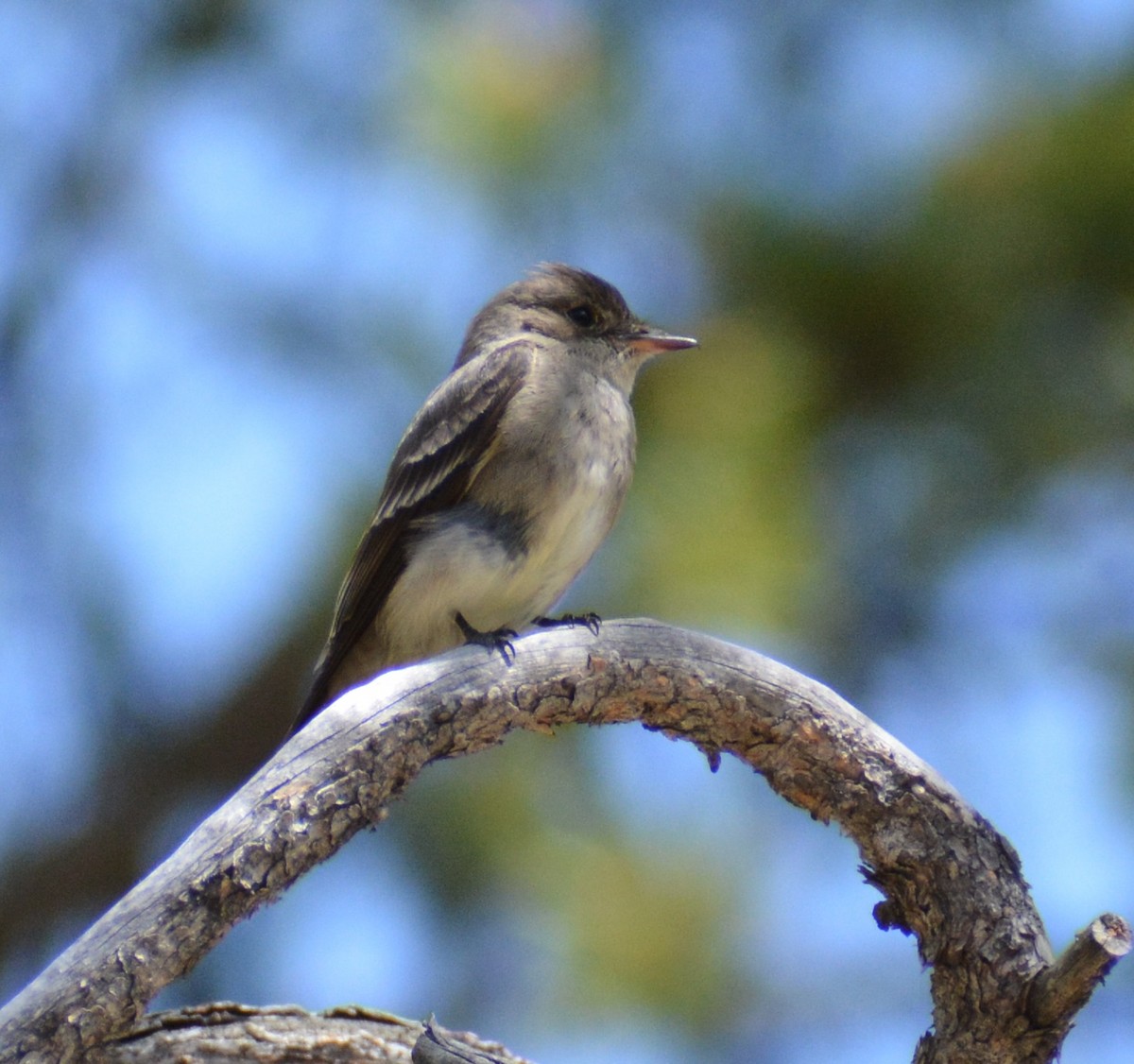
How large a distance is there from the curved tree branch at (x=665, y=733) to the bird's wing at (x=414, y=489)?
1046mm

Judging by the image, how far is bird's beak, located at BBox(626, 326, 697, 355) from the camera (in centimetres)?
395

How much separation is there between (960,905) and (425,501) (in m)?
1.67

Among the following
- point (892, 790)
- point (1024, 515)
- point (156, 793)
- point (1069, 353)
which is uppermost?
point (1069, 353)

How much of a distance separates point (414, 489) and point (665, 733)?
3.97ft

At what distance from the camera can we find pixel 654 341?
4.00 m

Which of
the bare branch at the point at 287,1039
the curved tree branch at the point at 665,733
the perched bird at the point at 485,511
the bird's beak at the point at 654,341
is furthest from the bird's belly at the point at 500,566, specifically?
the bare branch at the point at 287,1039

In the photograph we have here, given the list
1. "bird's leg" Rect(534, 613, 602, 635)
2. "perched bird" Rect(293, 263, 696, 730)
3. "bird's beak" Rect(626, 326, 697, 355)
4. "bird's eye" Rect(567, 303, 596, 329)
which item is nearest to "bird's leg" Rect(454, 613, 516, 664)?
"perched bird" Rect(293, 263, 696, 730)

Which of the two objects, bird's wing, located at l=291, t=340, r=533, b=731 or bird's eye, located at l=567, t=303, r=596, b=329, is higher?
bird's eye, located at l=567, t=303, r=596, b=329

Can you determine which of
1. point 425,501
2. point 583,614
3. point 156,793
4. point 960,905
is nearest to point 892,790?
point 960,905

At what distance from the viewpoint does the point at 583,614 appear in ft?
11.6

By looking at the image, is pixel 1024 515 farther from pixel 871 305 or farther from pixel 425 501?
pixel 425 501

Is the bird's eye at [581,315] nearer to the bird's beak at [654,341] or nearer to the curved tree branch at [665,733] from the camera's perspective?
the bird's beak at [654,341]

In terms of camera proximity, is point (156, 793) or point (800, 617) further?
point (156, 793)

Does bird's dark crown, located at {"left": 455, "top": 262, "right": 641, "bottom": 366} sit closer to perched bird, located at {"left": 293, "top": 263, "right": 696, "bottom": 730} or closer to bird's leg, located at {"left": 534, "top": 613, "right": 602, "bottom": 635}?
perched bird, located at {"left": 293, "top": 263, "right": 696, "bottom": 730}
